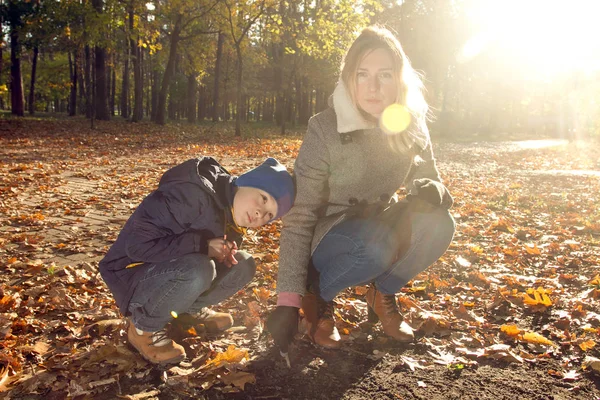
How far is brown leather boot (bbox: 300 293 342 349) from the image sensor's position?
2.85m

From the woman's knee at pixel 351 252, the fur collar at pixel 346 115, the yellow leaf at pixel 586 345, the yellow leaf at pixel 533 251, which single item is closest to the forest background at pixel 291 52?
the yellow leaf at pixel 533 251

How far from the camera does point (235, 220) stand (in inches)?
101

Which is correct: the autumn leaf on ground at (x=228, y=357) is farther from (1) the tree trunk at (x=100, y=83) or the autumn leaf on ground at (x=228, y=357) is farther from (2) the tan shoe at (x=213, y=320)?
(1) the tree trunk at (x=100, y=83)

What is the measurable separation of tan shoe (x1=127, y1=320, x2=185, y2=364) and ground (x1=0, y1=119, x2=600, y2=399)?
0.07m

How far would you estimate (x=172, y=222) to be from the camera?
8.12ft

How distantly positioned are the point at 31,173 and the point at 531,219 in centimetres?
852

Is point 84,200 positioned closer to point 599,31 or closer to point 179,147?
point 179,147

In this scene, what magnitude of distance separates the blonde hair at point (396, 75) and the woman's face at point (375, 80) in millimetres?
21

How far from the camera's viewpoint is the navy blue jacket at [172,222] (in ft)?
7.98

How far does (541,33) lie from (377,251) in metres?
37.5

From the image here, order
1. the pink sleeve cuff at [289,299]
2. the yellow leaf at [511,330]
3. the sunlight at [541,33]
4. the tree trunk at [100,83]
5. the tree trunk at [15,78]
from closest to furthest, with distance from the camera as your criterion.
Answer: the pink sleeve cuff at [289,299] < the yellow leaf at [511,330] < the tree trunk at [100,83] < the tree trunk at [15,78] < the sunlight at [541,33]

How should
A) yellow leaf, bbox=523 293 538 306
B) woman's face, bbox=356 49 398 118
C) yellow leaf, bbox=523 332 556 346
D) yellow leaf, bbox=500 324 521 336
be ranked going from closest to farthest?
woman's face, bbox=356 49 398 118 → yellow leaf, bbox=523 332 556 346 → yellow leaf, bbox=500 324 521 336 → yellow leaf, bbox=523 293 538 306

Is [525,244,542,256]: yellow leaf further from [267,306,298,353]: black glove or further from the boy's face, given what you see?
the boy's face

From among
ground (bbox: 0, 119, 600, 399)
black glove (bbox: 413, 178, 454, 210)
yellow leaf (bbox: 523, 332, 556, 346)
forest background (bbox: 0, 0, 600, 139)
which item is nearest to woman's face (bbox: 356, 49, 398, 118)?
black glove (bbox: 413, 178, 454, 210)
